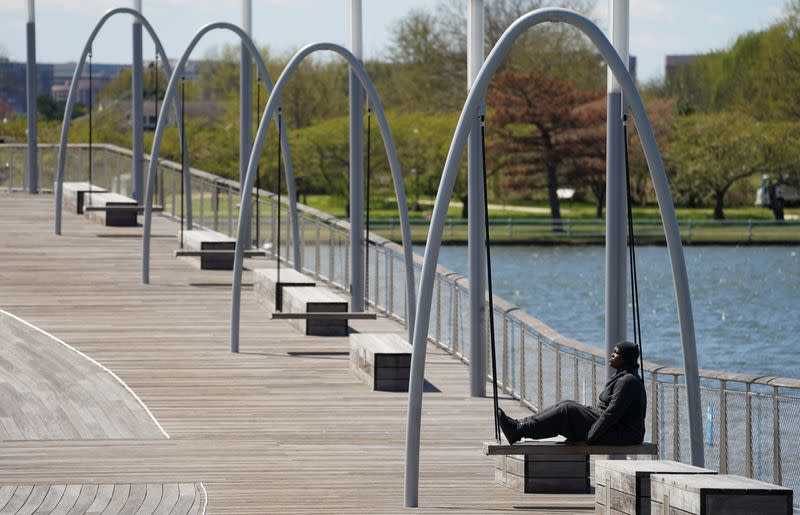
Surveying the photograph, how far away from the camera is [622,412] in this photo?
11711 millimetres

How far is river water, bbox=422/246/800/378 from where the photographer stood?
161 feet

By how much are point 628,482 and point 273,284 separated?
40.9 ft

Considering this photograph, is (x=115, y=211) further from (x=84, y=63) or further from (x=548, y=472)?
(x=548, y=472)

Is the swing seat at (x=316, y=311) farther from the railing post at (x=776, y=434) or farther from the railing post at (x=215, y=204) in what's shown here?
the railing post at (x=215, y=204)

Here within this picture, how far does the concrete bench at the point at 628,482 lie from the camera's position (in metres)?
10.2

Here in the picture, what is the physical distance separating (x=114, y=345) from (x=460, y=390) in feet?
14.9

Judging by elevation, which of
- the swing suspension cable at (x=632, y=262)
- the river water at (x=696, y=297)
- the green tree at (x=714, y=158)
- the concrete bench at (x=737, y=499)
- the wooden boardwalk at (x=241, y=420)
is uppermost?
the green tree at (x=714, y=158)

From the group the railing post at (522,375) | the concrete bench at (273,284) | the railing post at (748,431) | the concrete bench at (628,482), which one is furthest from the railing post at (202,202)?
the concrete bench at (628,482)

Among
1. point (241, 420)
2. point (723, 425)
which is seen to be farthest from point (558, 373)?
point (723, 425)

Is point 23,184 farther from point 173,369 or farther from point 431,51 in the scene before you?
point 431,51

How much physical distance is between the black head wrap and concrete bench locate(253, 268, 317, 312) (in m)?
9.41

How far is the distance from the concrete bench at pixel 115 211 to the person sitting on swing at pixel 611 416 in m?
20.8

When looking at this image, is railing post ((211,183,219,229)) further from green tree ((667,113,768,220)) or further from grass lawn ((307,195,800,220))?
green tree ((667,113,768,220))

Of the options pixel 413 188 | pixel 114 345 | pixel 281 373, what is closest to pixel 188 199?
pixel 114 345
